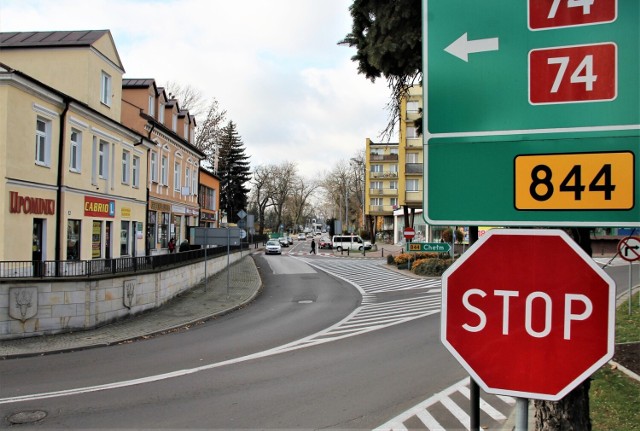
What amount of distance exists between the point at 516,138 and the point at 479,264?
0.59m

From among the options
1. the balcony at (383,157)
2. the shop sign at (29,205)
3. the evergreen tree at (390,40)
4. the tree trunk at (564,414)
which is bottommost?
the tree trunk at (564,414)

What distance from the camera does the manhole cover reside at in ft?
22.2

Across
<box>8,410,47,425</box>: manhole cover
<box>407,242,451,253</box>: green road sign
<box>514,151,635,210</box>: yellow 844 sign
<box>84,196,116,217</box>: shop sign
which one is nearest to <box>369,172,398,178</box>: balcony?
<box>407,242,451,253</box>: green road sign

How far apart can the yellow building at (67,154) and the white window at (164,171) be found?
3.81 m

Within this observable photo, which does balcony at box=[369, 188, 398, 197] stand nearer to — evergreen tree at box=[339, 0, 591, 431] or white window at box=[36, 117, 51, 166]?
white window at box=[36, 117, 51, 166]

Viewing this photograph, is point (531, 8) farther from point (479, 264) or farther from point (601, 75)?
point (479, 264)

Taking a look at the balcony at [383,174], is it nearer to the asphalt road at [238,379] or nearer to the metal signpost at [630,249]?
the metal signpost at [630,249]

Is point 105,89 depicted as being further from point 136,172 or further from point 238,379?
point 238,379

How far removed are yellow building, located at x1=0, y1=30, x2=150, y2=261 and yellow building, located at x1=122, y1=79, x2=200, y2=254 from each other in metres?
2.44

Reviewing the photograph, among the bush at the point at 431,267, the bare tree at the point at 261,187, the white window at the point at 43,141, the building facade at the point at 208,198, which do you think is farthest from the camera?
the bare tree at the point at 261,187

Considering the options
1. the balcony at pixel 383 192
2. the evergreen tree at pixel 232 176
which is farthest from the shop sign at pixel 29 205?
the balcony at pixel 383 192

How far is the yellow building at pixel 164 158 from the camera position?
1099 inches

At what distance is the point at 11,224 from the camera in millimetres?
14602

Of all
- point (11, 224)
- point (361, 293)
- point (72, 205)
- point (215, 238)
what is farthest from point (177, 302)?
point (361, 293)
